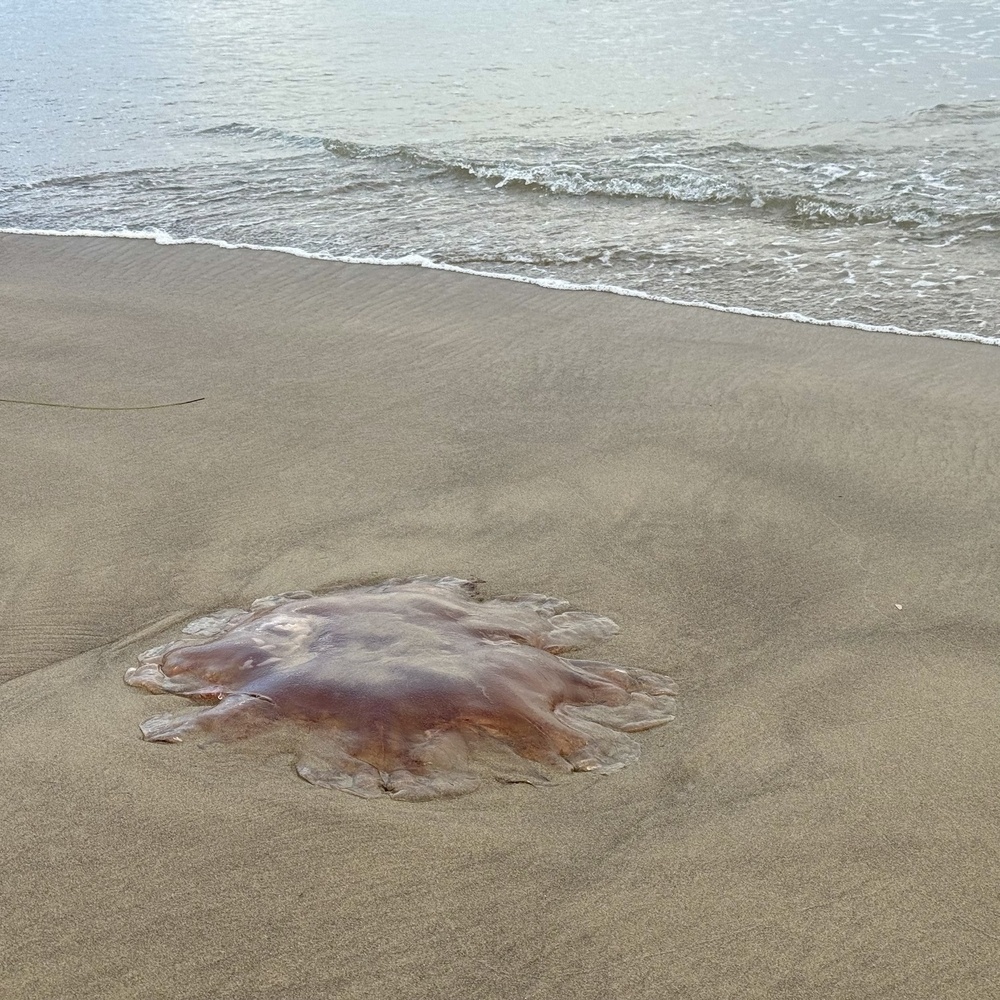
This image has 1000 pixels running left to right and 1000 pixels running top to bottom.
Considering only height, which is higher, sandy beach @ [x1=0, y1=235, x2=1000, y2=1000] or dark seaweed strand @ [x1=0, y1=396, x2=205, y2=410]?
dark seaweed strand @ [x1=0, y1=396, x2=205, y2=410]

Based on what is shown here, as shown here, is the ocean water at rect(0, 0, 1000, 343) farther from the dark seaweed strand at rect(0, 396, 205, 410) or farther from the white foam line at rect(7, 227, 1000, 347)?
the dark seaweed strand at rect(0, 396, 205, 410)

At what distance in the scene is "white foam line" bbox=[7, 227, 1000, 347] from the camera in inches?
204

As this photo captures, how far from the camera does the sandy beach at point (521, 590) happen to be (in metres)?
1.98

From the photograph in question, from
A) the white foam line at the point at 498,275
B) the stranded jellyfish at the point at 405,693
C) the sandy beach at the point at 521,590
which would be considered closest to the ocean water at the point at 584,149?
the white foam line at the point at 498,275

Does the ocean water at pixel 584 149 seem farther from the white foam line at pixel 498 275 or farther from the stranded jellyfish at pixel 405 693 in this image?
the stranded jellyfish at pixel 405 693

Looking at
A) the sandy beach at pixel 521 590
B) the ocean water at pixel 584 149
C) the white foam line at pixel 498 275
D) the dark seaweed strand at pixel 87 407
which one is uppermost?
the ocean water at pixel 584 149

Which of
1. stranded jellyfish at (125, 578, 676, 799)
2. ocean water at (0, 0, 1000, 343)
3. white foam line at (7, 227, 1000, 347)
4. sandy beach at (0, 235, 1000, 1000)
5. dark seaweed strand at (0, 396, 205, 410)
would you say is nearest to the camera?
sandy beach at (0, 235, 1000, 1000)

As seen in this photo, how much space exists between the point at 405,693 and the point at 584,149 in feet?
23.1

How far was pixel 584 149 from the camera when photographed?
8609mm

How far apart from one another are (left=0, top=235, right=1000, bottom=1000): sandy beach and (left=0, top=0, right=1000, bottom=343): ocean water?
818mm

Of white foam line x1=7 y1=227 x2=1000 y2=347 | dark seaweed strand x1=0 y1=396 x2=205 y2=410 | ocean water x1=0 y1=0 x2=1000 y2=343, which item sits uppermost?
ocean water x1=0 y1=0 x2=1000 y2=343

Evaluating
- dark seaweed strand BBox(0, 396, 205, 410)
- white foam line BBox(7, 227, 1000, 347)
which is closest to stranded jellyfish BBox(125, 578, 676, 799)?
dark seaweed strand BBox(0, 396, 205, 410)

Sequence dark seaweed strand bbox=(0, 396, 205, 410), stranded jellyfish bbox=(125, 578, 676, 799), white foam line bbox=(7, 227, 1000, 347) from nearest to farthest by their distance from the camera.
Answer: stranded jellyfish bbox=(125, 578, 676, 799) → dark seaweed strand bbox=(0, 396, 205, 410) → white foam line bbox=(7, 227, 1000, 347)

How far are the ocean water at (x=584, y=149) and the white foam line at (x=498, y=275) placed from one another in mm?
46
